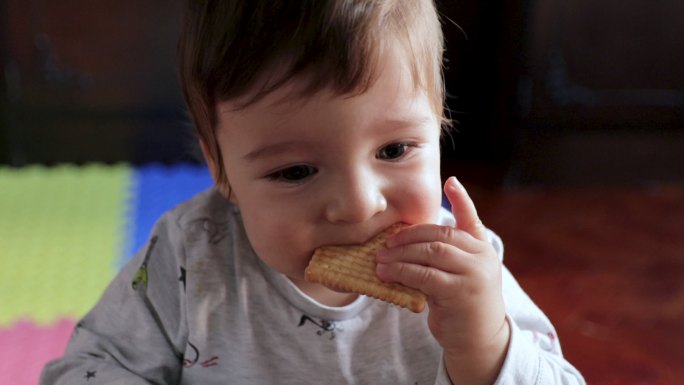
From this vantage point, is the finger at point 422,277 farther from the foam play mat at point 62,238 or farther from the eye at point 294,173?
the foam play mat at point 62,238

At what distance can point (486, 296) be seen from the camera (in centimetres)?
61

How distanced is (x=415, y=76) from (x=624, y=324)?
93cm

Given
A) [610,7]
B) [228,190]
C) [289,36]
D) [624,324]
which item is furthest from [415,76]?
[610,7]

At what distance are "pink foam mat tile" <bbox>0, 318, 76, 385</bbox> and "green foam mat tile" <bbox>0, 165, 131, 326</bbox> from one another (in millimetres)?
25

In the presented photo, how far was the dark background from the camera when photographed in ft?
5.81

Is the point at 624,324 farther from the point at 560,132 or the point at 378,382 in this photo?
the point at 378,382

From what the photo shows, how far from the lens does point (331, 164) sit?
59 centimetres

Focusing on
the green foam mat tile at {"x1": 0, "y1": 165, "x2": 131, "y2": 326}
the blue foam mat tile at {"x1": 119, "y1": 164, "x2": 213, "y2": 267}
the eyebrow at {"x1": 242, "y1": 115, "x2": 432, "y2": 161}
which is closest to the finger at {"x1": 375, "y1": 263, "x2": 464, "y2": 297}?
the eyebrow at {"x1": 242, "y1": 115, "x2": 432, "y2": 161}

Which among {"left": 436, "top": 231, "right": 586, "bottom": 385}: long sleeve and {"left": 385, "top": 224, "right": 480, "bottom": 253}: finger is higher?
{"left": 385, "top": 224, "right": 480, "bottom": 253}: finger

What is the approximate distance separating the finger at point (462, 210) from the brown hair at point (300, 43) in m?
0.08

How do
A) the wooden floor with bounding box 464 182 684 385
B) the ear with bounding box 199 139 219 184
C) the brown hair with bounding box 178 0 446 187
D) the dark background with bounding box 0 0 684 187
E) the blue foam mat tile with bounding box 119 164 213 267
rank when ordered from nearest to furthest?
1. the brown hair with bounding box 178 0 446 187
2. the ear with bounding box 199 139 219 184
3. the wooden floor with bounding box 464 182 684 385
4. the blue foam mat tile with bounding box 119 164 213 267
5. the dark background with bounding box 0 0 684 187

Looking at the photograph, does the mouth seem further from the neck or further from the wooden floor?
the wooden floor

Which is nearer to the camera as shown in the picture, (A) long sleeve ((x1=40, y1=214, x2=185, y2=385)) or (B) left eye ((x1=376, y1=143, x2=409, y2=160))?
(B) left eye ((x1=376, y1=143, x2=409, y2=160))

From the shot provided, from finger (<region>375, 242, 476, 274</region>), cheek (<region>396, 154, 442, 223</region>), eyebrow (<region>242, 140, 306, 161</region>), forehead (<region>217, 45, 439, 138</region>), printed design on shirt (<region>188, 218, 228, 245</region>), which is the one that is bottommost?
printed design on shirt (<region>188, 218, 228, 245</region>)
